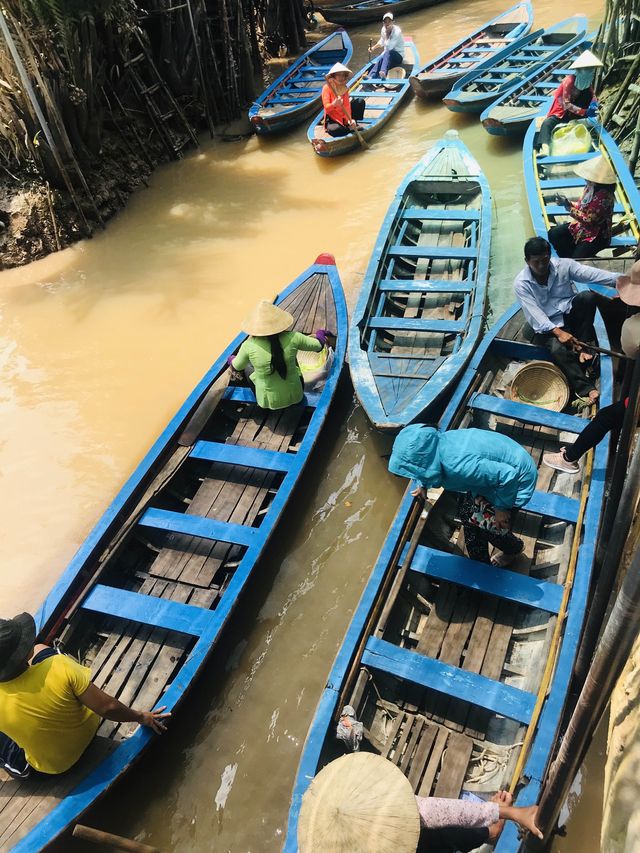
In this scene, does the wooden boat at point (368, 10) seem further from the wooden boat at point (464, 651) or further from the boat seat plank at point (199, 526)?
the boat seat plank at point (199, 526)

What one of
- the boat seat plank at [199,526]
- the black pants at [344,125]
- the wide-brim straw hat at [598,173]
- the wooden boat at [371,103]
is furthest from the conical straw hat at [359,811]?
the black pants at [344,125]

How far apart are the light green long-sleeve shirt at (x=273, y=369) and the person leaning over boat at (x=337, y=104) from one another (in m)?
5.78

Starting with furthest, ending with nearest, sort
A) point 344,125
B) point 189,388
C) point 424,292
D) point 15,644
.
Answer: point 344,125
point 189,388
point 424,292
point 15,644

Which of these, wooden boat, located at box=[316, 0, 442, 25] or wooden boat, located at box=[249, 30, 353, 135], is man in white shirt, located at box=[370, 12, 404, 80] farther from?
wooden boat, located at box=[316, 0, 442, 25]

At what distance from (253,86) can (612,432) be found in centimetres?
1053

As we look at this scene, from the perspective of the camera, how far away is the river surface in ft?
12.2

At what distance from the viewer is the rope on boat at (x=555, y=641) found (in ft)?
9.78

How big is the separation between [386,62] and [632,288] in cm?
1018

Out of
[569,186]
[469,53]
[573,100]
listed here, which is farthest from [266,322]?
[469,53]

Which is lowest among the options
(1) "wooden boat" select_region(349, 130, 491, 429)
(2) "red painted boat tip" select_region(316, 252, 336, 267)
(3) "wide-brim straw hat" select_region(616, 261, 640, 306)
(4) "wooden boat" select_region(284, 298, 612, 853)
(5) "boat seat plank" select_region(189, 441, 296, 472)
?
(4) "wooden boat" select_region(284, 298, 612, 853)

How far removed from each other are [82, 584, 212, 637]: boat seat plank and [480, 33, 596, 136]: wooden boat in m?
8.10

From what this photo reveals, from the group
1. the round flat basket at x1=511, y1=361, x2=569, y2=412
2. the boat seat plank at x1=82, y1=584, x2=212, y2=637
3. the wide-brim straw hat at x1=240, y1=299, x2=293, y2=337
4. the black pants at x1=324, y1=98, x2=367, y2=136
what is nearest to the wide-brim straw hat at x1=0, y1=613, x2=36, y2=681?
the boat seat plank at x1=82, y1=584, x2=212, y2=637

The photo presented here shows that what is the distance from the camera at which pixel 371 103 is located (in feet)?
34.7

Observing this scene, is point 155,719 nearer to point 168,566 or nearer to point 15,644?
point 15,644
